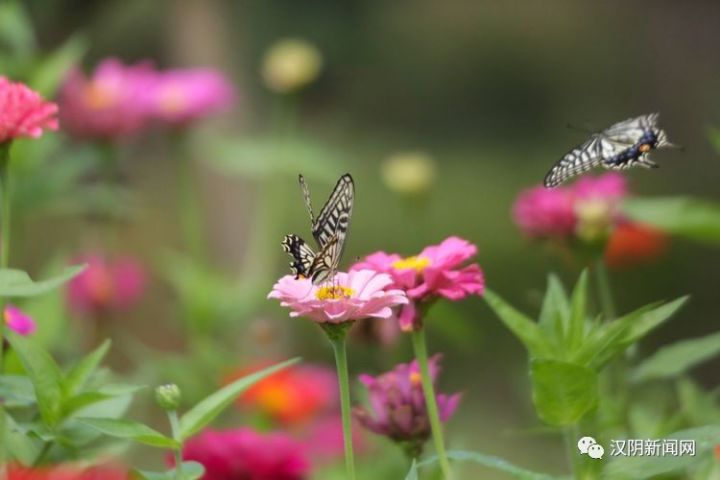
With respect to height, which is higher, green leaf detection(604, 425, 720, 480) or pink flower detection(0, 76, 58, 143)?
pink flower detection(0, 76, 58, 143)

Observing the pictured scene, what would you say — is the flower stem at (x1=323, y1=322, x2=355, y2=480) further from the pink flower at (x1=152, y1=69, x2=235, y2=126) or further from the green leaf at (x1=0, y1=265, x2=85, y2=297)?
the pink flower at (x1=152, y1=69, x2=235, y2=126)

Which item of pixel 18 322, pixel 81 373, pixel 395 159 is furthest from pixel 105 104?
pixel 81 373

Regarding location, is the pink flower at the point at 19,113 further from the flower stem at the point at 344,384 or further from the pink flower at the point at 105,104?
the pink flower at the point at 105,104

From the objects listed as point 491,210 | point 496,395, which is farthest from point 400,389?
point 491,210

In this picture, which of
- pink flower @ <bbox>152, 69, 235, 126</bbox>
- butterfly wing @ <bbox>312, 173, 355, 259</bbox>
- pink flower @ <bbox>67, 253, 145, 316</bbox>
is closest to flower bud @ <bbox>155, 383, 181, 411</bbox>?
butterfly wing @ <bbox>312, 173, 355, 259</bbox>

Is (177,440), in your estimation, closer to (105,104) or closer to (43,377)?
(43,377)

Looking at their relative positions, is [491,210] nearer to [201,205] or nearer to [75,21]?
[201,205]
